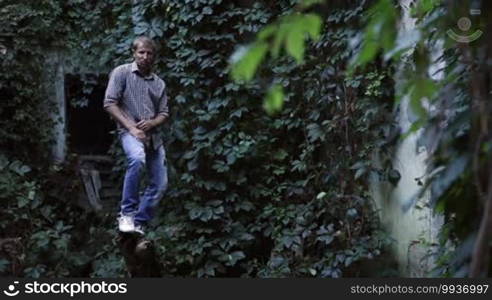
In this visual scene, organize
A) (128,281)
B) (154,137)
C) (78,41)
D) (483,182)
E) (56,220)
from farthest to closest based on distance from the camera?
(78,41) < (56,220) < (154,137) < (128,281) < (483,182)

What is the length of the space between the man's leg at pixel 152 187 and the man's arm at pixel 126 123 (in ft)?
0.77

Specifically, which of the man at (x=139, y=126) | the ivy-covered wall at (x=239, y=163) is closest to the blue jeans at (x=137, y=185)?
the man at (x=139, y=126)

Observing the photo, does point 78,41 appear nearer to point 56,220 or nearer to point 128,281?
Result: point 56,220

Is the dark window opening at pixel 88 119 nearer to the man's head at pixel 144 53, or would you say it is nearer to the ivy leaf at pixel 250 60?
the man's head at pixel 144 53

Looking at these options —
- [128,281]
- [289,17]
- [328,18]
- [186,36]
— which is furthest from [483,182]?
[186,36]

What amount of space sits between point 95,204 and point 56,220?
53 cm

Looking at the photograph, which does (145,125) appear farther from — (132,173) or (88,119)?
(88,119)

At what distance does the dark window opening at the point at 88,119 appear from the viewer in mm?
7812

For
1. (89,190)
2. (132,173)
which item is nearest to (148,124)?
(132,173)

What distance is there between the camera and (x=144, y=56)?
502cm

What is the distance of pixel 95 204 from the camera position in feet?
24.6

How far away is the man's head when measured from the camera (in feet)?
16.4

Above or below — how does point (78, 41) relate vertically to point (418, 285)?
above

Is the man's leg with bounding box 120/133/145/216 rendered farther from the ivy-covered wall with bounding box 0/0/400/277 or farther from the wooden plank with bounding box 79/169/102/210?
the wooden plank with bounding box 79/169/102/210
